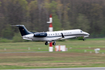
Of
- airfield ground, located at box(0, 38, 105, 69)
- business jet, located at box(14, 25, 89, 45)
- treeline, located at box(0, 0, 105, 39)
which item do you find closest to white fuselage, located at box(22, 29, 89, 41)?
business jet, located at box(14, 25, 89, 45)

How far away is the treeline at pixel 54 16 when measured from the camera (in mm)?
97625

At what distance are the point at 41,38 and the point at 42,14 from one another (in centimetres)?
6227

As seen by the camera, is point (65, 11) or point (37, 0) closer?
point (65, 11)

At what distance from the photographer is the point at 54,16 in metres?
97.8

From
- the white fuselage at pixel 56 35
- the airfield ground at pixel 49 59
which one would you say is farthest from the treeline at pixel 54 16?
the airfield ground at pixel 49 59

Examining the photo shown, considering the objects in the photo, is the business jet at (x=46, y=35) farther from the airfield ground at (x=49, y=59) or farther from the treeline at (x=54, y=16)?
the treeline at (x=54, y=16)

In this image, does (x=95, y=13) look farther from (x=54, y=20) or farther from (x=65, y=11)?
(x=54, y=20)


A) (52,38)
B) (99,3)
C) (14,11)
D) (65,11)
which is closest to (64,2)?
(65,11)

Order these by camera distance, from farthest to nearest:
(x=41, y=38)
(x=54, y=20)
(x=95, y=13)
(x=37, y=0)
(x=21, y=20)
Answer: (x=37, y=0)
(x=95, y=13)
(x=21, y=20)
(x=54, y=20)
(x=41, y=38)

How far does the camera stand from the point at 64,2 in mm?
135500

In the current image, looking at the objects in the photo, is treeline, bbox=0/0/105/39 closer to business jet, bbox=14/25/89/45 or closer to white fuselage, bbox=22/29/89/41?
white fuselage, bbox=22/29/89/41

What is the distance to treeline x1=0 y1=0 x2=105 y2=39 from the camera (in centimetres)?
9762

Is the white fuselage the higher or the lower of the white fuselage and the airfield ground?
the higher

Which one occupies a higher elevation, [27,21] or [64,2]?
[64,2]
